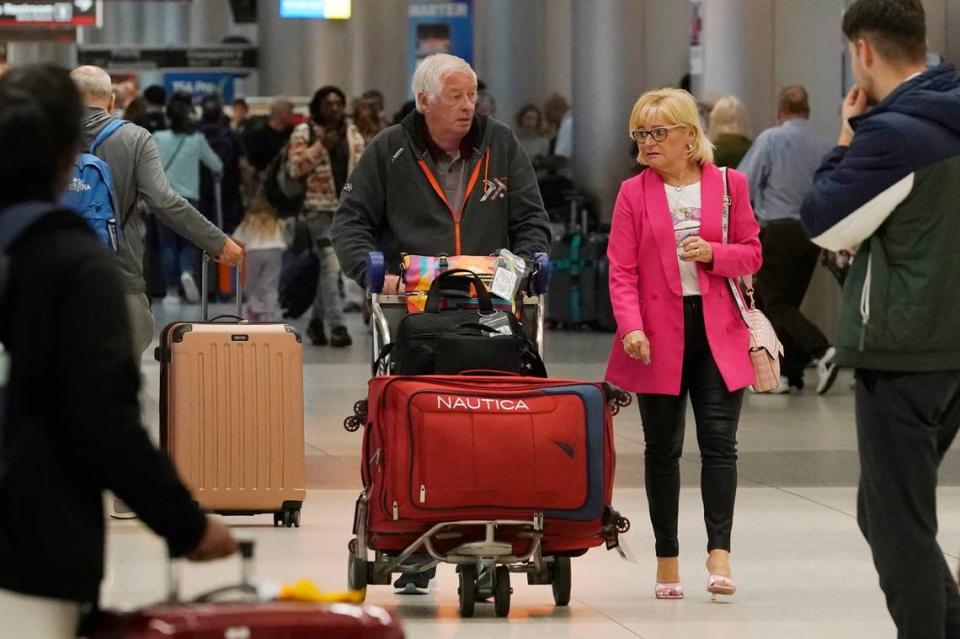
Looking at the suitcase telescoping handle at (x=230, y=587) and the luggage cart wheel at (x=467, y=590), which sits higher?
the suitcase telescoping handle at (x=230, y=587)

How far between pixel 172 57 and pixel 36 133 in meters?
32.5

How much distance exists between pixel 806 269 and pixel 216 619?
1046cm

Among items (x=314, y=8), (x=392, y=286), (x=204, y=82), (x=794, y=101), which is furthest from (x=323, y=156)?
(x=204, y=82)

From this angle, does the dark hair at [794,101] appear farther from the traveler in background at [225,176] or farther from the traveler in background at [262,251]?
the traveler in background at [225,176]

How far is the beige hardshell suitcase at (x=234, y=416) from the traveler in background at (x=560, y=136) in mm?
12069

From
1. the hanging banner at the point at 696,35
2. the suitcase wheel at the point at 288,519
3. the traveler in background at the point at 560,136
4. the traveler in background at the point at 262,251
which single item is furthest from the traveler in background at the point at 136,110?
the suitcase wheel at the point at 288,519

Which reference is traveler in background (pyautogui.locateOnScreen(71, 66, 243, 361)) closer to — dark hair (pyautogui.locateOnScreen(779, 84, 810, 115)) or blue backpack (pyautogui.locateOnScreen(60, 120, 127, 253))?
blue backpack (pyautogui.locateOnScreen(60, 120, 127, 253))

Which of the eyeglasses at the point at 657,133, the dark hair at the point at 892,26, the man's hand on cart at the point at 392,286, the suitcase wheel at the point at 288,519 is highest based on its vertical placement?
the dark hair at the point at 892,26

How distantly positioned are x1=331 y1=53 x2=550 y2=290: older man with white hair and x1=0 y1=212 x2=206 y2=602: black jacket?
11.5 feet

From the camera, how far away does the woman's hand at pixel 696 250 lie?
19.7 ft

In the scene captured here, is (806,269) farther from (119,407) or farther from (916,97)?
(119,407)

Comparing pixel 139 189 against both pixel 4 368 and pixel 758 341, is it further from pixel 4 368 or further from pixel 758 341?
pixel 4 368

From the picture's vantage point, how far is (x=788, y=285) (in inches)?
506

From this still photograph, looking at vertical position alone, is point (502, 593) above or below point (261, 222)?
below
